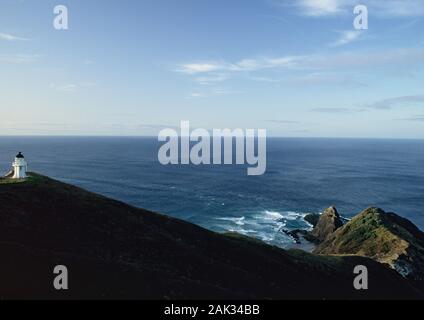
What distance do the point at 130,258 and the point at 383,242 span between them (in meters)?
56.5

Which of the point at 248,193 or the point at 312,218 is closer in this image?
the point at 312,218

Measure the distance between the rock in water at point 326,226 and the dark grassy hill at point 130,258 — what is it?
38484 millimetres

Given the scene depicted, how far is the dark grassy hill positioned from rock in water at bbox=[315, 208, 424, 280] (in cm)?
1232

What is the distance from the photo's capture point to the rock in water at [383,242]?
67.6 m

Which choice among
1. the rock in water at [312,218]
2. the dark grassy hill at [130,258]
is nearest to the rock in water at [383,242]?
the dark grassy hill at [130,258]

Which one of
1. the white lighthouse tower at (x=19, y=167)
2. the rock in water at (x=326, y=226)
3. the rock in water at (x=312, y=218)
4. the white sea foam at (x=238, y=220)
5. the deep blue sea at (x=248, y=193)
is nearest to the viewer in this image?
the white lighthouse tower at (x=19, y=167)

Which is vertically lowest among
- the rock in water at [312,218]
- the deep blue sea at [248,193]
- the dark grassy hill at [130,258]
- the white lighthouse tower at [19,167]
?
the rock in water at [312,218]

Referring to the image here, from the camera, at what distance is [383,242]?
252ft

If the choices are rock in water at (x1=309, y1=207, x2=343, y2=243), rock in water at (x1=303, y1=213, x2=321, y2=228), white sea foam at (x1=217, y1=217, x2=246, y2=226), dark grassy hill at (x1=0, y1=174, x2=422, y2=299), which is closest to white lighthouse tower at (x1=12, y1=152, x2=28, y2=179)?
dark grassy hill at (x1=0, y1=174, x2=422, y2=299)

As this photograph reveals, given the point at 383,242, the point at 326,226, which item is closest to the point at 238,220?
the point at 326,226

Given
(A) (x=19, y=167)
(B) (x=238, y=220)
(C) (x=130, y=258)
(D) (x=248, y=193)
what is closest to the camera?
(C) (x=130, y=258)

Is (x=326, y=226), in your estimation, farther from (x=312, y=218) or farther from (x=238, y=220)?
(x=238, y=220)

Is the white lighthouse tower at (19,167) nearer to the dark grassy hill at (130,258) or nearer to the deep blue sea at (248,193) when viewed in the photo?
the dark grassy hill at (130,258)
